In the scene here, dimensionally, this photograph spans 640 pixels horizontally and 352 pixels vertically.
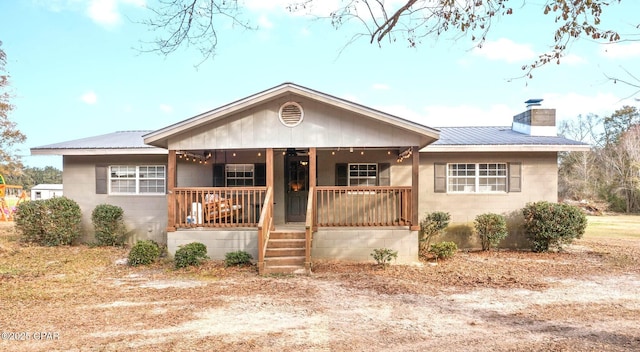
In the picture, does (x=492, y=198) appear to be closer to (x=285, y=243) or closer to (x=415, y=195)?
(x=415, y=195)

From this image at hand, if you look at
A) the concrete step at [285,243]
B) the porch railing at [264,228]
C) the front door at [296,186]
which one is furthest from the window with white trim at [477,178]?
the porch railing at [264,228]

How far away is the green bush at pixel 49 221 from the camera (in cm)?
1227

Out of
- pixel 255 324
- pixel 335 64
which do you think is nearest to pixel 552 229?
pixel 335 64

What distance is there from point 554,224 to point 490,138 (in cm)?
313

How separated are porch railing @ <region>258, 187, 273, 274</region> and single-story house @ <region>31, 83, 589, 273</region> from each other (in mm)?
573

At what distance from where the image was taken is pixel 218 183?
1259cm

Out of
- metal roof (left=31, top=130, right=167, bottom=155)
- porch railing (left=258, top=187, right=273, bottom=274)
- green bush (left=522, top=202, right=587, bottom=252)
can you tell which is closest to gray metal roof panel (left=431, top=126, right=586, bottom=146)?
green bush (left=522, top=202, right=587, bottom=252)

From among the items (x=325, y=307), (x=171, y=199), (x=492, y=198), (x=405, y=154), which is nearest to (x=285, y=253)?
(x=325, y=307)

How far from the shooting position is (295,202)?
42.0ft

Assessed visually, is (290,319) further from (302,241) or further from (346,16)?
(346,16)

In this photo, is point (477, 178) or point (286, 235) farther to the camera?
point (477, 178)

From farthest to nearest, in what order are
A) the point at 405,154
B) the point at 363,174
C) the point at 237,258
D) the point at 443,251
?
the point at 363,174 → the point at 405,154 → the point at 443,251 → the point at 237,258

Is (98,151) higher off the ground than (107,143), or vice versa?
(107,143)

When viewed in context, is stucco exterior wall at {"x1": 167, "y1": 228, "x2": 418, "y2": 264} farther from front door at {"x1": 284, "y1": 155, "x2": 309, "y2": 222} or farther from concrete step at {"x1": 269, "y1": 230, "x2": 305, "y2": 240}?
front door at {"x1": 284, "y1": 155, "x2": 309, "y2": 222}
